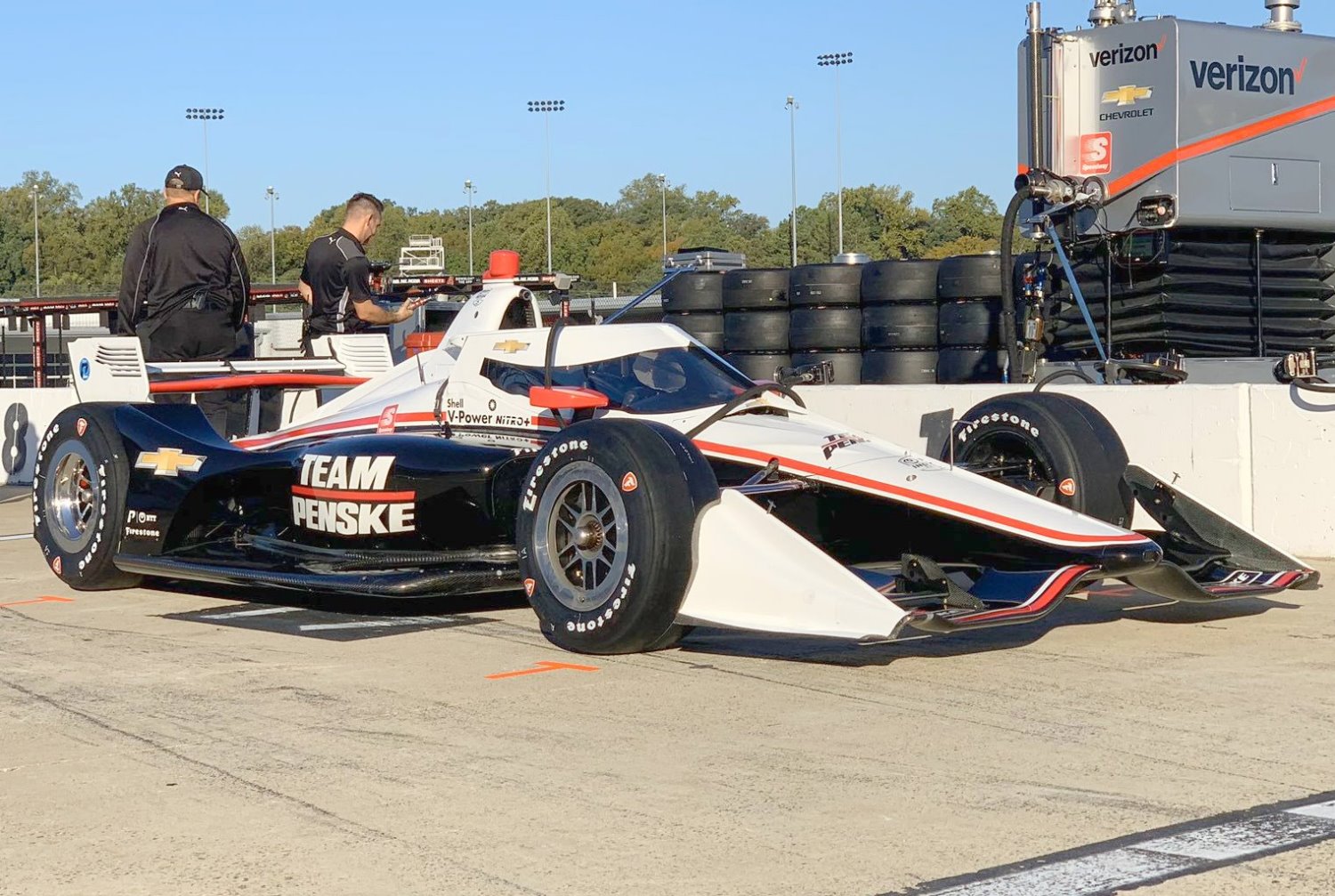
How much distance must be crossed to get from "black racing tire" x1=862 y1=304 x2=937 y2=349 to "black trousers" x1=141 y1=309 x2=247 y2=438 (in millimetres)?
6366

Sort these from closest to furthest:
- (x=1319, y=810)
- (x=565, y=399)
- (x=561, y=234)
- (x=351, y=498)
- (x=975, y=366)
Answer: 1. (x=1319, y=810)
2. (x=565, y=399)
3. (x=351, y=498)
4. (x=975, y=366)
5. (x=561, y=234)

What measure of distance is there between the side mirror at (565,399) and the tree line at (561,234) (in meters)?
50.6

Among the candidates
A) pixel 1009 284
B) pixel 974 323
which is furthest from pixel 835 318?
pixel 1009 284

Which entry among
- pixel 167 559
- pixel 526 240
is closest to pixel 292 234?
pixel 526 240

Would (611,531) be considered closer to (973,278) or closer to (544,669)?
(544,669)

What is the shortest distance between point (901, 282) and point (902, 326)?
1.20ft

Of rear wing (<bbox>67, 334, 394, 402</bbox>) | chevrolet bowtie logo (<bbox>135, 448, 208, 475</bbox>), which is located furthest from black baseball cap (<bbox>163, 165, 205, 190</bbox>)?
chevrolet bowtie logo (<bbox>135, 448, 208, 475</bbox>)

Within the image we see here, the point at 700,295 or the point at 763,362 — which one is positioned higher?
the point at 700,295

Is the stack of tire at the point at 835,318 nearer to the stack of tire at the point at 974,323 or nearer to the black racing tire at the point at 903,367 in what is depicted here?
the black racing tire at the point at 903,367

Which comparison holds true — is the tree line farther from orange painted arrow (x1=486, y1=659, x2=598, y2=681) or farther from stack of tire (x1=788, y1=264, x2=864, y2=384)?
orange painted arrow (x1=486, y1=659, x2=598, y2=681)

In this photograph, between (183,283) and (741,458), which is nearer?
(741,458)

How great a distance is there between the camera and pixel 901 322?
14.7 m

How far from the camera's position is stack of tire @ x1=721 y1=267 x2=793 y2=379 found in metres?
15.6

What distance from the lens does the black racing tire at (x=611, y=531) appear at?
6.00 metres
